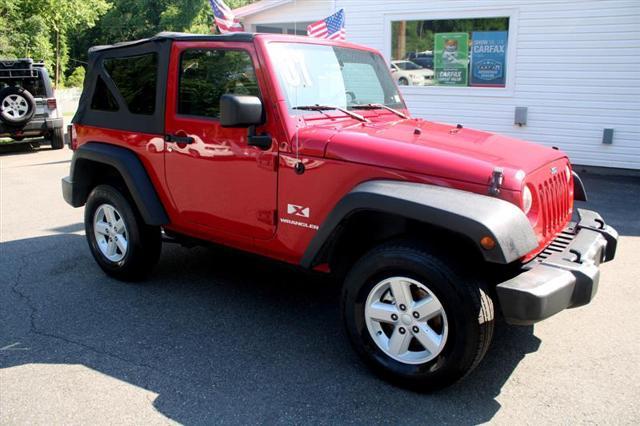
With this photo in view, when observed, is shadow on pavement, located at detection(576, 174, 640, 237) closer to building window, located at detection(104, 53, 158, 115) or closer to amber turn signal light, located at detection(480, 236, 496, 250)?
amber turn signal light, located at detection(480, 236, 496, 250)

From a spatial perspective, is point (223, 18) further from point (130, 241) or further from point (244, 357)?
point (244, 357)

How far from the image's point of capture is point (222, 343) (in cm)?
386

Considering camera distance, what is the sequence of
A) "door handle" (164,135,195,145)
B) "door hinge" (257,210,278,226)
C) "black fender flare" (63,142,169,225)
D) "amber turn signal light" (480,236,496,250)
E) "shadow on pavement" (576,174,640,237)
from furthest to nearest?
"shadow on pavement" (576,174,640,237) < "black fender flare" (63,142,169,225) < "door handle" (164,135,195,145) < "door hinge" (257,210,278,226) < "amber turn signal light" (480,236,496,250)

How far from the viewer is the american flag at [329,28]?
10535 mm

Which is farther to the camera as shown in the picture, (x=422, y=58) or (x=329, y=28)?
(x=422, y=58)

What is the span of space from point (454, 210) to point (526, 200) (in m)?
0.54

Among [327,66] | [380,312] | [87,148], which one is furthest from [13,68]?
[380,312]

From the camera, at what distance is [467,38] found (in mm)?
10898

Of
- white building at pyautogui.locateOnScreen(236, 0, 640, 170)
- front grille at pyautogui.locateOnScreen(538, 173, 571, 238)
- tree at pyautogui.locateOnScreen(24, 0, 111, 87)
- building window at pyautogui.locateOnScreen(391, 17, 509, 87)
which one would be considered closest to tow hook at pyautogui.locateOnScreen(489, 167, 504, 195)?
front grille at pyautogui.locateOnScreen(538, 173, 571, 238)

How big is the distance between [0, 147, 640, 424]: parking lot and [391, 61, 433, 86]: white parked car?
6883 millimetres

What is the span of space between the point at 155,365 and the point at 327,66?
7.52 feet

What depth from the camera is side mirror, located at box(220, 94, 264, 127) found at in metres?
3.47

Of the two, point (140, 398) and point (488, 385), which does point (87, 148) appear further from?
point (488, 385)

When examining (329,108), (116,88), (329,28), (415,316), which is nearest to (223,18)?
(329,28)
